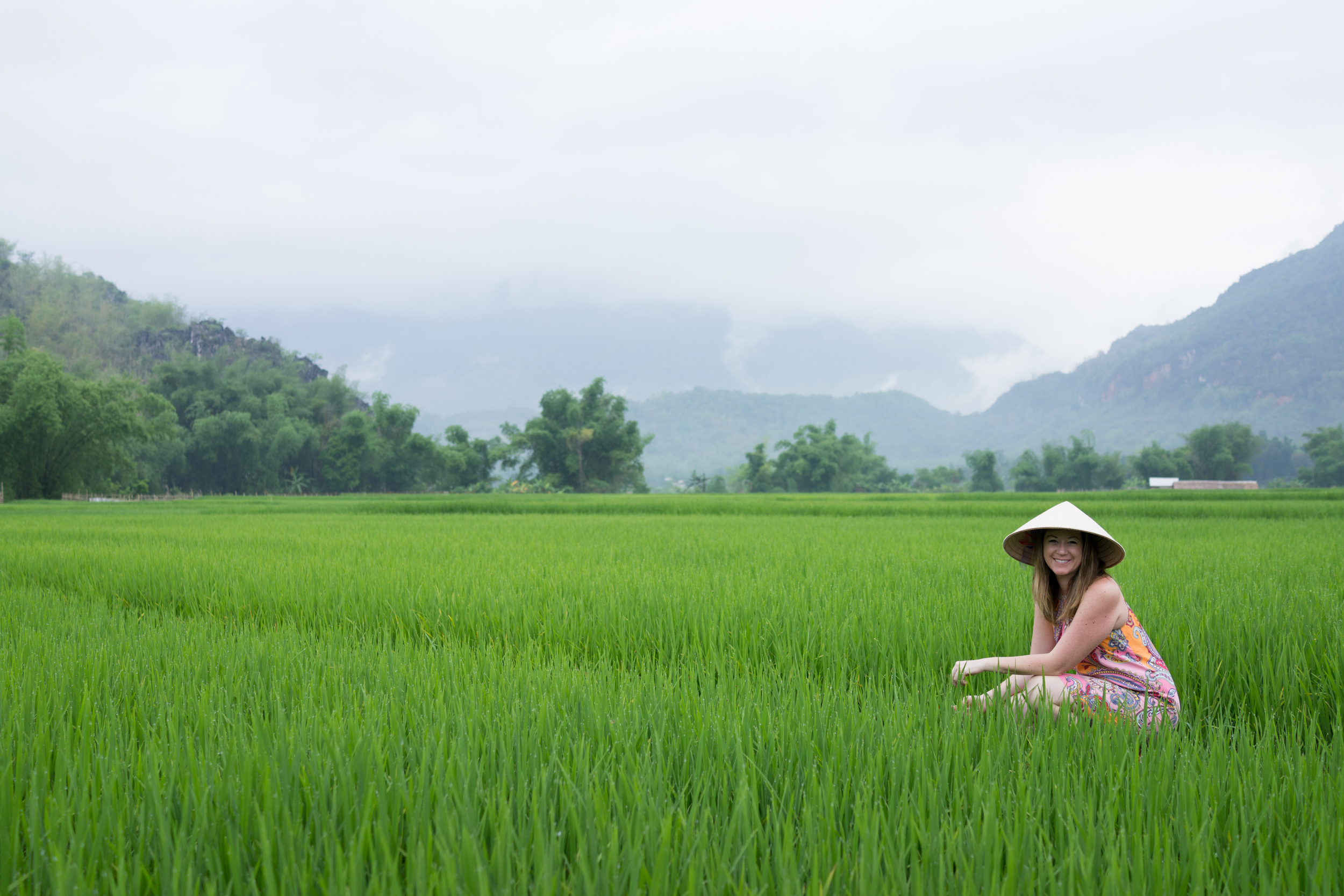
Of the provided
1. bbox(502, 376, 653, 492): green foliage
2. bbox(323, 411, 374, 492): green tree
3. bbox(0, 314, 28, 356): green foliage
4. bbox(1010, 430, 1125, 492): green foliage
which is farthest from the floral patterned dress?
bbox(1010, 430, 1125, 492): green foliage

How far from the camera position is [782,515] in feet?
48.9

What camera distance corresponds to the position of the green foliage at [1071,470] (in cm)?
6347

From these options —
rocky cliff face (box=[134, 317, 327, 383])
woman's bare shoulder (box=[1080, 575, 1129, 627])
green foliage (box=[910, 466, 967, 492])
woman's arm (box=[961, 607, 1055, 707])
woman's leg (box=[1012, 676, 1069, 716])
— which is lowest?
green foliage (box=[910, 466, 967, 492])

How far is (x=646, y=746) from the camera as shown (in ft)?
4.92

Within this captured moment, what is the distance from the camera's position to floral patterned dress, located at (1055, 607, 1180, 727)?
1961 mm

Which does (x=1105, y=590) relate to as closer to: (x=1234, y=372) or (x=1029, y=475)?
(x=1029, y=475)

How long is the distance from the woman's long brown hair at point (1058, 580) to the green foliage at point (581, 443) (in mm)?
48269

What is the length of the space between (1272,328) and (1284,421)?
34455mm

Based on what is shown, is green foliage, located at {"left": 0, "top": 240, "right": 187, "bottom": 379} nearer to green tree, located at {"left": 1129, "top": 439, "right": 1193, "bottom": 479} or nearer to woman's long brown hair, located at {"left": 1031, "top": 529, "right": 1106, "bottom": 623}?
woman's long brown hair, located at {"left": 1031, "top": 529, "right": 1106, "bottom": 623}

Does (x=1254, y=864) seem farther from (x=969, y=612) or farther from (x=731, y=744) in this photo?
(x=969, y=612)

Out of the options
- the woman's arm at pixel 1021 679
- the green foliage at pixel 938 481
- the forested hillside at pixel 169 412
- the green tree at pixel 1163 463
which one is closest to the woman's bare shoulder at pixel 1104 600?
the woman's arm at pixel 1021 679

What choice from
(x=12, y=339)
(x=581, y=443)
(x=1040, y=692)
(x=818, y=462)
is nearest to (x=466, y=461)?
(x=581, y=443)

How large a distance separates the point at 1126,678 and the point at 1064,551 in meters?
0.41

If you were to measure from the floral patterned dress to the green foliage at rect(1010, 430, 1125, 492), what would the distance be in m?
68.9
